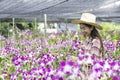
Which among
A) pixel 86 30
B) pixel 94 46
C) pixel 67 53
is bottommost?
pixel 67 53

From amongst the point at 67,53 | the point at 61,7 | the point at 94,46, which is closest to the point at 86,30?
the point at 94,46

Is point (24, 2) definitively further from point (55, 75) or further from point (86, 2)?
point (55, 75)

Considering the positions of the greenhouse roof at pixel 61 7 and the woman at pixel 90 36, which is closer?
the woman at pixel 90 36

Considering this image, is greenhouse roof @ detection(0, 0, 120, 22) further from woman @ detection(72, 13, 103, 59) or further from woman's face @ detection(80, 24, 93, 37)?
woman's face @ detection(80, 24, 93, 37)

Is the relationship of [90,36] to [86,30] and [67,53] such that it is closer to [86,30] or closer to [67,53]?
[86,30]

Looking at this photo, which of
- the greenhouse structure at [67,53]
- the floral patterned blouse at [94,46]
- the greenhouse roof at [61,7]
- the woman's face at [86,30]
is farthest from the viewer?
the greenhouse roof at [61,7]

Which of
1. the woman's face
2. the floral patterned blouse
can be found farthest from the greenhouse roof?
the floral patterned blouse

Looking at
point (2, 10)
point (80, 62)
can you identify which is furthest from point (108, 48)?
point (2, 10)

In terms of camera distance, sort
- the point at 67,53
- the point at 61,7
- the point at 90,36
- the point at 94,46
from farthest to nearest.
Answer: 1. the point at 61,7
2. the point at 67,53
3. the point at 90,36
4. the point at 94,46

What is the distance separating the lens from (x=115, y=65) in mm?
2012

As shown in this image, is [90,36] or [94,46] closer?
[94,46]

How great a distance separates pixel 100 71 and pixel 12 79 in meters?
0.95

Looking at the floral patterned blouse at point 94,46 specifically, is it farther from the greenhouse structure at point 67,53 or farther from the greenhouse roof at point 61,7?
the greenhouse roof at point 61,7

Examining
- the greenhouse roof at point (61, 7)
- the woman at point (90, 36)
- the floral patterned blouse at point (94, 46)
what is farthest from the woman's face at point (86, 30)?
the greenhouse roof at point (61, 7)
